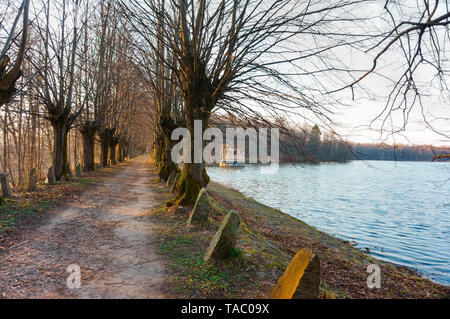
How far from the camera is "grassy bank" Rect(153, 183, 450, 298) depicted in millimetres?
3971

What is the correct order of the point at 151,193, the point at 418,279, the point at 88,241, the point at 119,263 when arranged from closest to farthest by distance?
1. the point at 119,263
2. the point at 88,241
3. the point at 418,279
4. the point at 151,193

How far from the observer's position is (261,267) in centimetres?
459

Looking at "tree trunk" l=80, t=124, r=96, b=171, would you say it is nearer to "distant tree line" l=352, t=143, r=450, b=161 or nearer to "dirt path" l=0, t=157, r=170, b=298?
"dirt path" l=0, t=157, r=170, b=298

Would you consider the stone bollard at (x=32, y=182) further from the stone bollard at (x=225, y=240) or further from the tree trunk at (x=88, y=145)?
the tree trunk at (x=88, y=145)

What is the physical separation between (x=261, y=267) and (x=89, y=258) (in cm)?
315

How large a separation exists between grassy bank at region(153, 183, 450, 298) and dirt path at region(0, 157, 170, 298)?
0.43 m

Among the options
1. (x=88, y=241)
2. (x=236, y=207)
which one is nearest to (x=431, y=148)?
(x=88, y=241)

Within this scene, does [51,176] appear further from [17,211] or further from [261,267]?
[261,267]

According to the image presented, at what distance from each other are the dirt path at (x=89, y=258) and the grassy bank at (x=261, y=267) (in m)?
0.43

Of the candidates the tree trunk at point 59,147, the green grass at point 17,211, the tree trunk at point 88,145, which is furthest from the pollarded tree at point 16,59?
the tree trunk at point 88,145

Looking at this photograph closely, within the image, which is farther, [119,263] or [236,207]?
[236,207]
